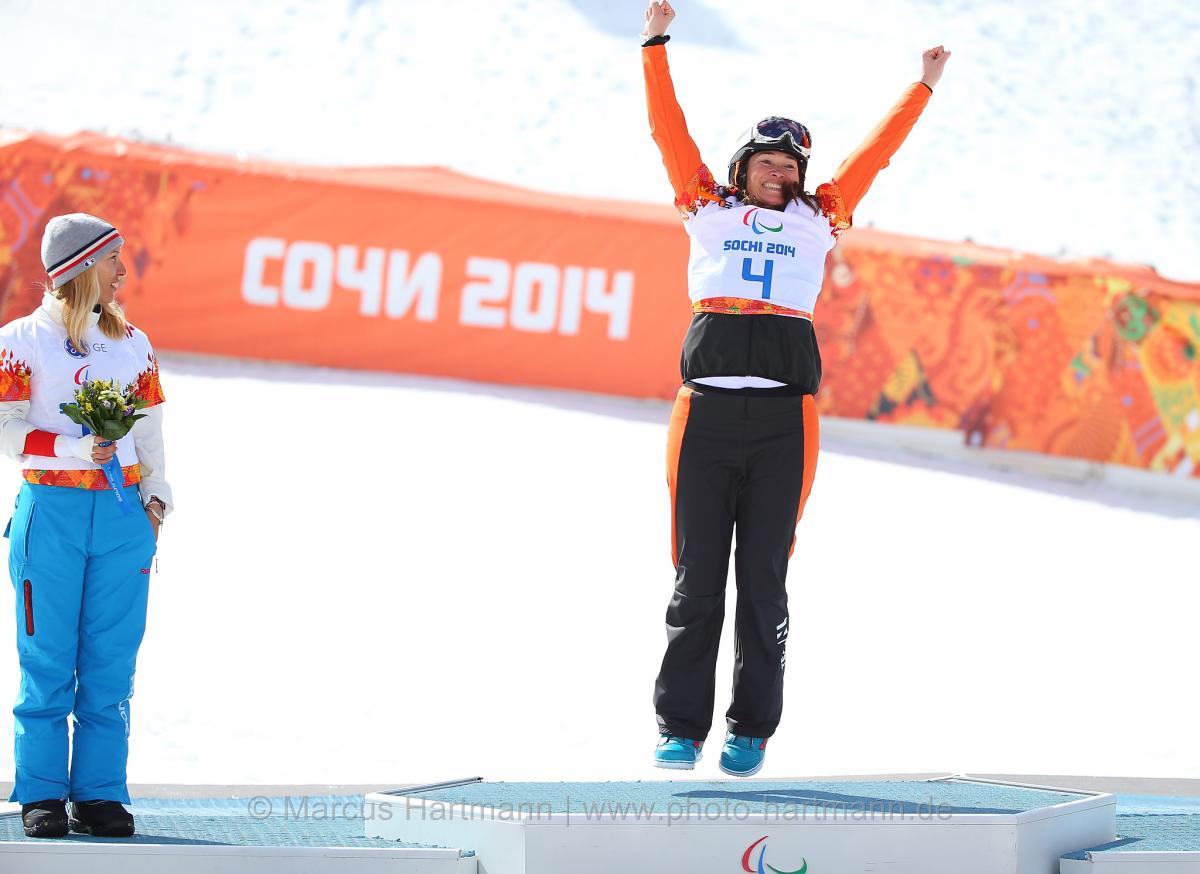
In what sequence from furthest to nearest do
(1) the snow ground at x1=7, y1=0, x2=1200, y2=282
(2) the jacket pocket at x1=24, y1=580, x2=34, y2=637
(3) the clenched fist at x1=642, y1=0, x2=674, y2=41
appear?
(1) the snow ground at x1=7, y1=0, x2=1200, y2=282 → (3) the clenched fist at x1=642, y1=0, x2=674, y2=41 → (2) the jacket pocket at x1=24, y1=580, x2=34, y2=637

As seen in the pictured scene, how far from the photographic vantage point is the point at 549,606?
22.5 ft

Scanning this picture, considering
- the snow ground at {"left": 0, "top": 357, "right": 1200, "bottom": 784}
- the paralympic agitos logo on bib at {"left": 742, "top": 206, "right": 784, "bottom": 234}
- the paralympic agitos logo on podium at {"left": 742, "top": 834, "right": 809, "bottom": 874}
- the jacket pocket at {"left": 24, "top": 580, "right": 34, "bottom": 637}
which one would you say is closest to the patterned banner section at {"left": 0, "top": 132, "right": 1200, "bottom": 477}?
the snow ground at {"left": 0, "top": 357, "right": 1200, "bottom": 784}

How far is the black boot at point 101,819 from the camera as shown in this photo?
3.53 m

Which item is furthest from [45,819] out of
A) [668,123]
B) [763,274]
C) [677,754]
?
[668,123]

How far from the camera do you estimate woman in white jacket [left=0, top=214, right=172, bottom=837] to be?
3.56 m

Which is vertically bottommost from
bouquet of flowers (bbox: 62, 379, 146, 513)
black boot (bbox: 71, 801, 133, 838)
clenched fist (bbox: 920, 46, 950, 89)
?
black boot (bbox: 71, 801, 133, 838)

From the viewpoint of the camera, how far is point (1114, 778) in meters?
5.23

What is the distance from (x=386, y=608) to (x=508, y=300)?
417cm

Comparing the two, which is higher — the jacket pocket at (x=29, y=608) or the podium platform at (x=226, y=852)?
the jacket pocket at (x=29, y=608)

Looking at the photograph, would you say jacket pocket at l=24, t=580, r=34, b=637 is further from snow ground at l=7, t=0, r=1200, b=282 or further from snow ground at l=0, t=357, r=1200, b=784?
snow ground at l=7, t=0, r=1200, b=282

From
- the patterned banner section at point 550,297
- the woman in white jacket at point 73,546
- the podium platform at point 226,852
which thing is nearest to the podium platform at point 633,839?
the podium platform at point 226,852

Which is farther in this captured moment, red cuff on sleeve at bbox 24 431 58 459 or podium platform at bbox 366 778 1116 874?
red cuff on sleeve at bbox 24 431 58 459

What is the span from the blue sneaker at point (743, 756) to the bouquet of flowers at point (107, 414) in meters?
1.70

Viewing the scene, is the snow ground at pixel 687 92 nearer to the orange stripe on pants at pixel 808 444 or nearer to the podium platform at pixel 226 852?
the orange stripe on pants at pixel 808 444
